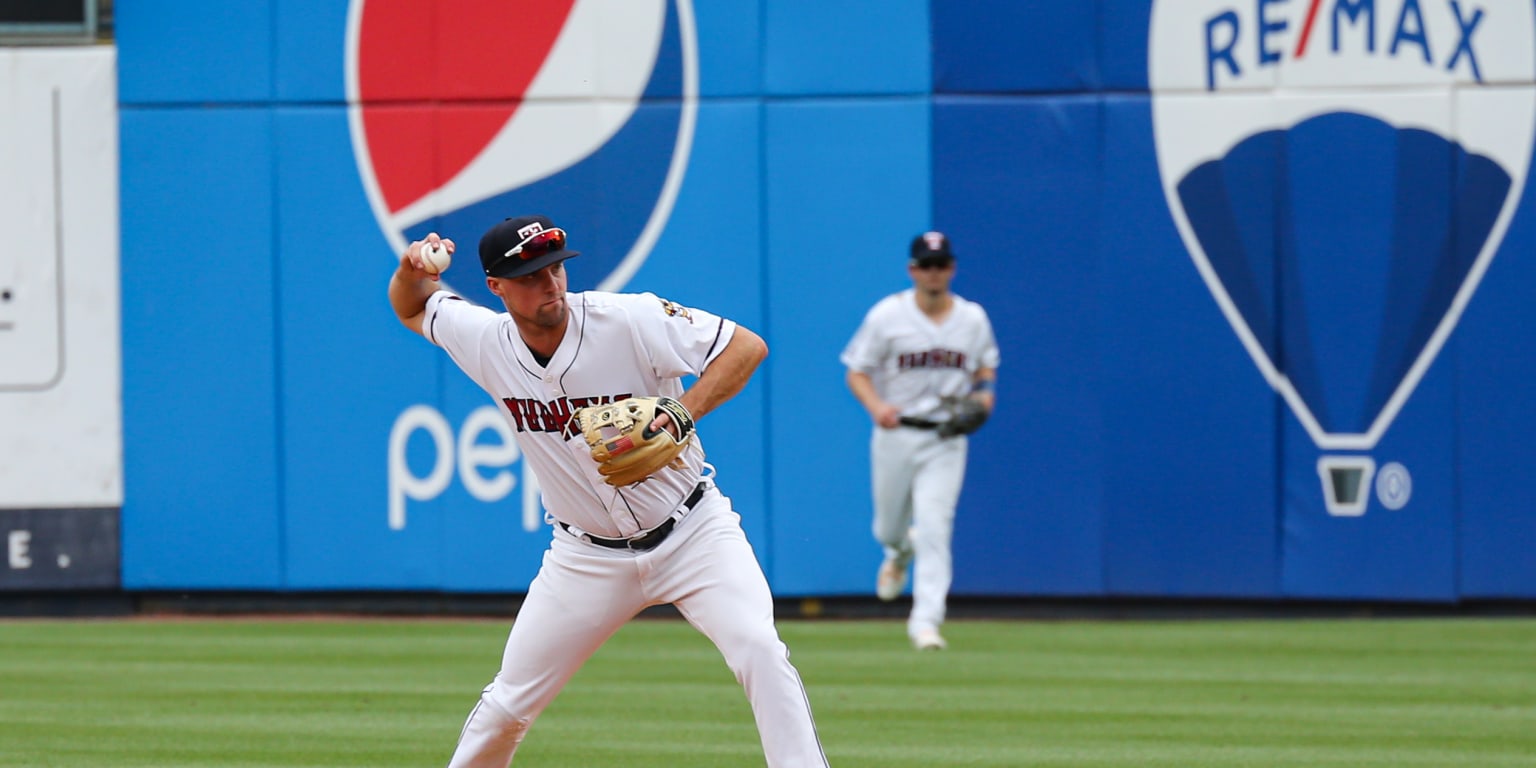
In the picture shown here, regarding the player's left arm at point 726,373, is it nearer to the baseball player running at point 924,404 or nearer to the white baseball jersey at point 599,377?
the white baseball jersey at point 599,377

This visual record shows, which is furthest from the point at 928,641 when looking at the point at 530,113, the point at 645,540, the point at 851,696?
the point at 645,540

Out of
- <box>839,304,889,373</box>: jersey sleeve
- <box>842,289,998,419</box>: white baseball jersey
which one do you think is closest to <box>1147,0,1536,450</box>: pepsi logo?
<box>842,289,998,419</box>: white baseball jersey

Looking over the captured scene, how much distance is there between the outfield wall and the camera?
1149 cm

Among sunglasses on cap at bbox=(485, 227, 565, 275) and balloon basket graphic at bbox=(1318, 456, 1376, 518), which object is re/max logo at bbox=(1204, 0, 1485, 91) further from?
sunglasses on cap at bbox=(485, 227, 565, 275)

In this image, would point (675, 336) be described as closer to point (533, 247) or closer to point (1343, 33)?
point (533, 247)

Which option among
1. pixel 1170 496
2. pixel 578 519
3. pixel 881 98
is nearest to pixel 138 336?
pixel 881 98

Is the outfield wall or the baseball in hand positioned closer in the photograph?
the baseball in hand

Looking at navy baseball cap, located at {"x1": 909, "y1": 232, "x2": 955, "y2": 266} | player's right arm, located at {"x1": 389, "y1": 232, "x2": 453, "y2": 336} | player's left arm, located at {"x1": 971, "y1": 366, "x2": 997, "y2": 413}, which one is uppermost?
navy baseball cap, located at {"x1": 909, "y1": 232, "x2": 955, "y2": 266}

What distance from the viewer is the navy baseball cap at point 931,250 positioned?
30.5ft

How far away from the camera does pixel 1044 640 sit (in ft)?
34.5

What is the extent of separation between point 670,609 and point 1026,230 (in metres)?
3.69

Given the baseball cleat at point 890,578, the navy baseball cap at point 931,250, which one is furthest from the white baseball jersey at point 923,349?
the baseball cleat at point 890,578

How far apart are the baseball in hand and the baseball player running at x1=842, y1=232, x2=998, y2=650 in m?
4.71

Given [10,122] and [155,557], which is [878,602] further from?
[10,122]
